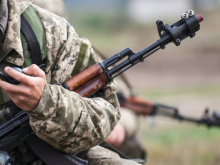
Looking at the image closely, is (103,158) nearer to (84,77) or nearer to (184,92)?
(84,77)

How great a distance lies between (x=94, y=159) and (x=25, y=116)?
20.9 inches

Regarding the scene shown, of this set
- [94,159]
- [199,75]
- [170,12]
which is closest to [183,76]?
[199,75]

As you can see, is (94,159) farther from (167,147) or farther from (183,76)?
(183,76)

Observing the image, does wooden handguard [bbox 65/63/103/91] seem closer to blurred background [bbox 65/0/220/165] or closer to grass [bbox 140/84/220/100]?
blurred background [bbox 65/0/220/165]

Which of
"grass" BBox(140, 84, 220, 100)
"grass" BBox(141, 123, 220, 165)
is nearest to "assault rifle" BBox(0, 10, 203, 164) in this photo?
"grass" BBox(141, 123, 220, 165)

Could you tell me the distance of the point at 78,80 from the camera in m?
1.70

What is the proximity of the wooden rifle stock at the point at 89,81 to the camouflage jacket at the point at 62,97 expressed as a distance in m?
0.06

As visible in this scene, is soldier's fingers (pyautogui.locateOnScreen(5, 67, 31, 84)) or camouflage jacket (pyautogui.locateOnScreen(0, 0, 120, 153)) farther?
camouflage jacket (pyautogui.locateOnScreen(0, 0, 120, 153))

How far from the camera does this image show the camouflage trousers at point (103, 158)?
1.80m

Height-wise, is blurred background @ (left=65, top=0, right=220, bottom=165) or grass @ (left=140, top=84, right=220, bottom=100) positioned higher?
blurred background @ (left=65, top=0, right=220, bottom=165)

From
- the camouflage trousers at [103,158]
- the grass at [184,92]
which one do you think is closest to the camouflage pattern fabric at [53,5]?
the camouflage trousers at [103,158]

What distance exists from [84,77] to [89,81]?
47mm

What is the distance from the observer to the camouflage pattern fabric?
2.89m

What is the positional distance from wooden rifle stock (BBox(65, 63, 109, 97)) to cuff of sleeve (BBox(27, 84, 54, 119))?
1.00 ft
